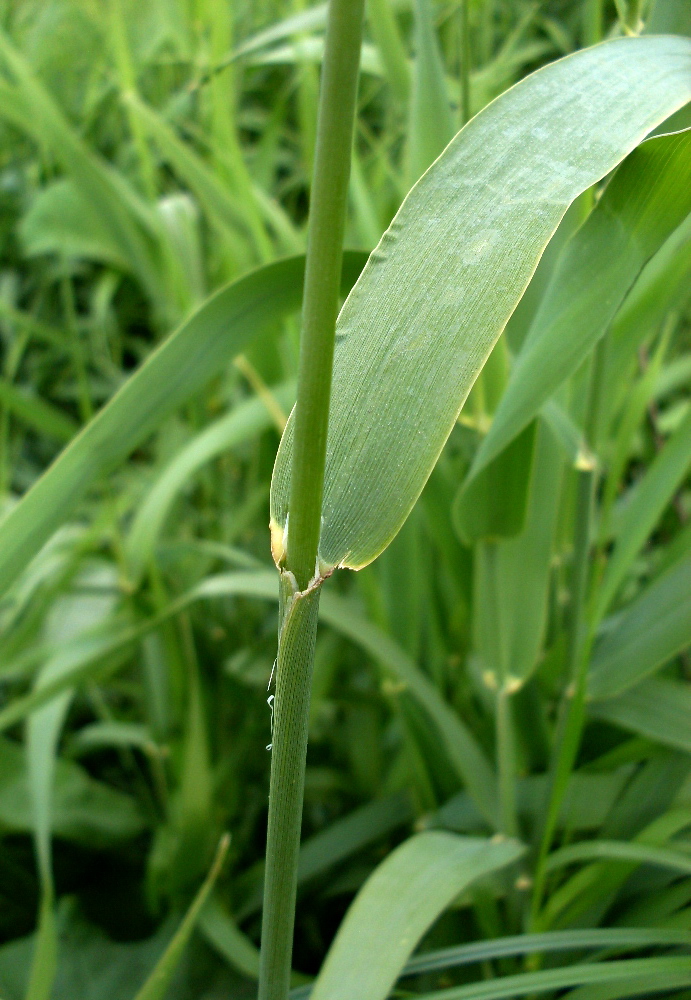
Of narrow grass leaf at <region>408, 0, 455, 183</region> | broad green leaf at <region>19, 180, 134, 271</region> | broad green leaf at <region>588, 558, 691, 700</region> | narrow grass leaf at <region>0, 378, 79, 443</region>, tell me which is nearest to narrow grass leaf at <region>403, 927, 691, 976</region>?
broad green leaf at <region>588, 558, 691, 700</region>

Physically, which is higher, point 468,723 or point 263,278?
point 263,278

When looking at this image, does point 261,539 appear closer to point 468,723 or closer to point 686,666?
point 468,723

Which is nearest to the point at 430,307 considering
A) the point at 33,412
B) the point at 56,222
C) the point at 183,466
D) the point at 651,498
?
the point at 651,498

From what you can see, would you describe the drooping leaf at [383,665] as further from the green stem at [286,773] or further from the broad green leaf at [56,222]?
the broad green leaf at [56,222]

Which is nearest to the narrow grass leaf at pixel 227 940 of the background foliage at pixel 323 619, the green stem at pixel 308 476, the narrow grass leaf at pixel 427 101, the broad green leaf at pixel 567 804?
the background foliage at pixel 323 619

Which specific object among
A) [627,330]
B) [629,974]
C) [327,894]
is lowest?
[327,894]

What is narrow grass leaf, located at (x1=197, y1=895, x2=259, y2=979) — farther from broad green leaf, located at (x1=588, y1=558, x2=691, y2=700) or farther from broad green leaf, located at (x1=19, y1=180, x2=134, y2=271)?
broad green leaf, located at (x1=19, y1=180, x2=134, y2=271)

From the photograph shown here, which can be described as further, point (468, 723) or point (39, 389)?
point (39, 389)

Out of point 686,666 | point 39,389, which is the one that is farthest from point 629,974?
point 39,389
